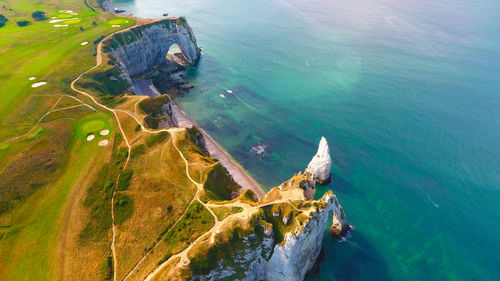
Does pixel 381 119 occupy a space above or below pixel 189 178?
below

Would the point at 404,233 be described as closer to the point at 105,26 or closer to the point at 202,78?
the point at 202,78

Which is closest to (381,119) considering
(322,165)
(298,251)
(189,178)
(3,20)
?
(322,165)

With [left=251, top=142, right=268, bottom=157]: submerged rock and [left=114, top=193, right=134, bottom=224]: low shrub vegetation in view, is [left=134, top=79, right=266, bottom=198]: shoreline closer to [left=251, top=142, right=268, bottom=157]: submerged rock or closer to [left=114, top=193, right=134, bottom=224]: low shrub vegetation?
[left=251, top=142, right=268, bottom=157]: submerged rock

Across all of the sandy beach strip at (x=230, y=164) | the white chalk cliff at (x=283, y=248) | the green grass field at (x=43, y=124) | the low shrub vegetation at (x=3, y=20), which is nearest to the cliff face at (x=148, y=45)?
the green grass field at (x=43, y=124)

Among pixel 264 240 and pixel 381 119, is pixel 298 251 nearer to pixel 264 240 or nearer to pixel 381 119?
pixel 264 240

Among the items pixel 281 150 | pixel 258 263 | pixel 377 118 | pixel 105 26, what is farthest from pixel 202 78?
pixel 258 263

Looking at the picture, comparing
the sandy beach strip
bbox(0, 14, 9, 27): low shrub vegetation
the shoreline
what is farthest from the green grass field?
the sandy beach strip

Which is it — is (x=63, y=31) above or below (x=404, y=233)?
above
